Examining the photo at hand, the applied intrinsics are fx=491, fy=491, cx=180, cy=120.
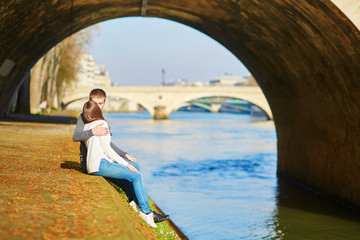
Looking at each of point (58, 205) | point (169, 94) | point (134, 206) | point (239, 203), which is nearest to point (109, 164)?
point (134, 206)

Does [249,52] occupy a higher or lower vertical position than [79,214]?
higher

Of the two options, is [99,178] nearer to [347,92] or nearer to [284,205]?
[347,92]

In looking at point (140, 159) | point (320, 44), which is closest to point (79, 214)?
point (320, 44)

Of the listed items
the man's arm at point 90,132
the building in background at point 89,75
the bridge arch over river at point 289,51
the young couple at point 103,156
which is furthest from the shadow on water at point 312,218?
the building in background at point 89,75

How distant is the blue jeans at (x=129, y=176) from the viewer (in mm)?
5590

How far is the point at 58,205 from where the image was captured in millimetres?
4371

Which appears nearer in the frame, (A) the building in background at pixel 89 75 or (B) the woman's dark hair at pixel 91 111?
(B) the woman's dark hair at pixel 91 111

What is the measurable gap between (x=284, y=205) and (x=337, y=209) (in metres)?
1.53

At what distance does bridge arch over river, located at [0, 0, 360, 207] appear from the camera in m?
8.52

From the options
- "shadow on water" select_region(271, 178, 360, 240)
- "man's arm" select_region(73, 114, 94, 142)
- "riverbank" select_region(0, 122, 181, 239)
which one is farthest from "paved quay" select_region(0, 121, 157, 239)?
"shadow on water" select_region(271, 178, 360, 240)

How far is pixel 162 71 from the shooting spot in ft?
345

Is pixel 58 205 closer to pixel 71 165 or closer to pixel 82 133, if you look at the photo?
pixel 82 133

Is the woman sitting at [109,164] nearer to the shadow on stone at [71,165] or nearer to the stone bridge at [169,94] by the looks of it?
the shadow on stone at [71,165]

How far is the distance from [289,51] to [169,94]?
51578 millimetres
